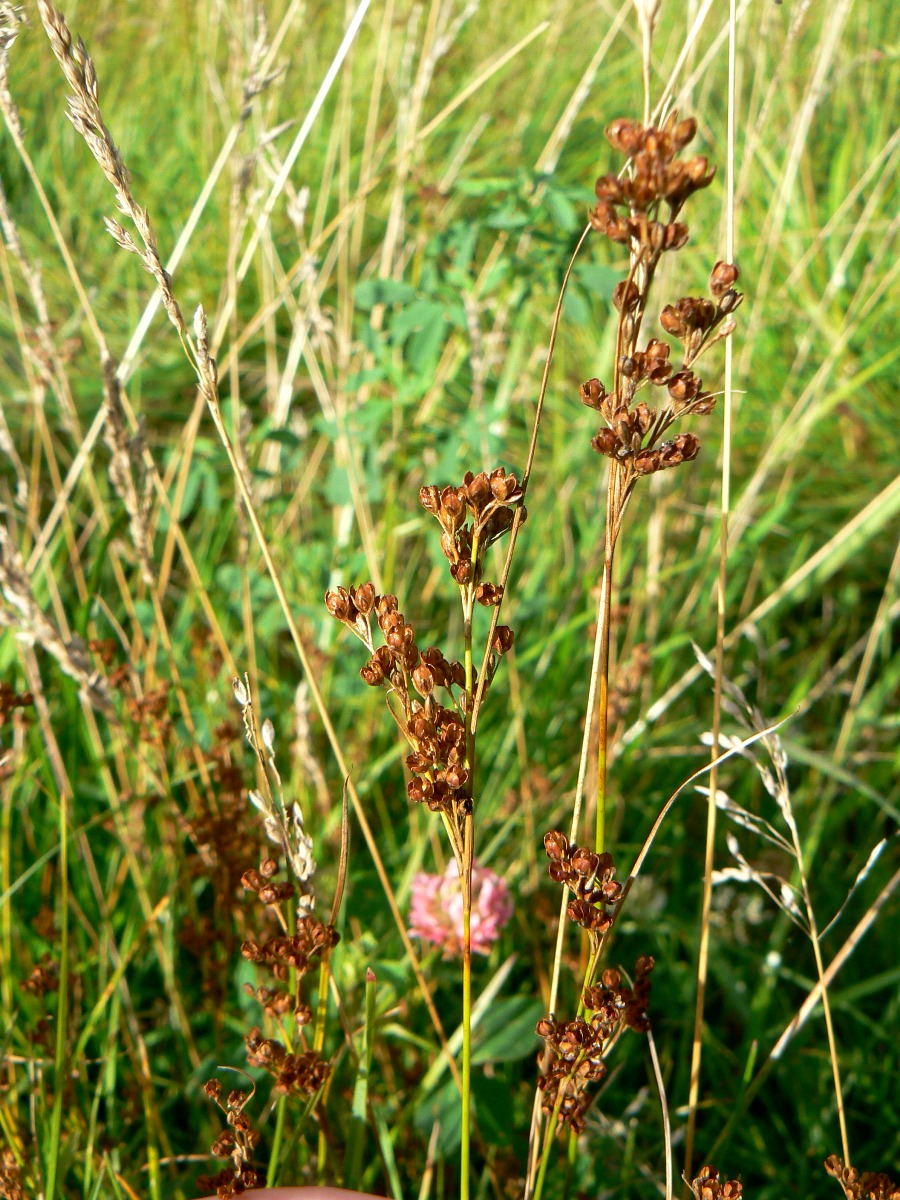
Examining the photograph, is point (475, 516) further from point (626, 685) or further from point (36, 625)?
point (626, 685)

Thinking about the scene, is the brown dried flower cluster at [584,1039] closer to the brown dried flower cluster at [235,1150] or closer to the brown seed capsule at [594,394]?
the brown dried flower cluster at [235,1150]

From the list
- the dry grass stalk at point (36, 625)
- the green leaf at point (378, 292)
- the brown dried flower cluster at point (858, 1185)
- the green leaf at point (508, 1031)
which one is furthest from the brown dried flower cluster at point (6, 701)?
the green leaf at point (378, 292)

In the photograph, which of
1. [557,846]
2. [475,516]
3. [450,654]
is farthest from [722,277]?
[450,654]

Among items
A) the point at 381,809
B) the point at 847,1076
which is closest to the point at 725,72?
the point at 381,809

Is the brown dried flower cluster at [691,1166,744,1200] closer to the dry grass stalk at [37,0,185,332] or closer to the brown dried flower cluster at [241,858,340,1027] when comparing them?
the brown dried flower cluster at [241,858,340,1027]

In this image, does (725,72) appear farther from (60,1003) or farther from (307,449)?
(60,1003)
